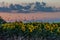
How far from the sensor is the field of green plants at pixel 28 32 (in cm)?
282

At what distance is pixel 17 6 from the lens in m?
3.08

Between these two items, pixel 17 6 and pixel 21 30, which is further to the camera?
pixel 17 6

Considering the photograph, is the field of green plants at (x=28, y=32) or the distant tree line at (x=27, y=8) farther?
the distant tree line at (x=27, y=8)

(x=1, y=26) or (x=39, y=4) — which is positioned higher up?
(x=39, y=4)

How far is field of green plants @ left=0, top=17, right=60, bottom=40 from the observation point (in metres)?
2.82

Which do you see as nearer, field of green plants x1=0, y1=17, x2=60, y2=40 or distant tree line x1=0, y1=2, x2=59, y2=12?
field of green plants x1=0, y1=17, x2=60, y2=40

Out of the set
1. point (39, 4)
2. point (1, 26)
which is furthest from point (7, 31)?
point (39, 4)

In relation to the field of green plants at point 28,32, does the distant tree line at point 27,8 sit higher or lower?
higher

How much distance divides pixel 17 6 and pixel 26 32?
0.47 m

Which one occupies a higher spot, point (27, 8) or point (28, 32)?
point (27, 8)

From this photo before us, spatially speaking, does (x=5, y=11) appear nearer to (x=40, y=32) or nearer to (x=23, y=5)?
(x=23, y=5)

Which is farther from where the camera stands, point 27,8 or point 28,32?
point 27,8

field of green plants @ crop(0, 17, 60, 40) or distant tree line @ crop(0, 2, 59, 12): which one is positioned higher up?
Result: distant tree line @ crop(0, 2, 59, 12)

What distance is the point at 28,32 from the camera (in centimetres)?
282
